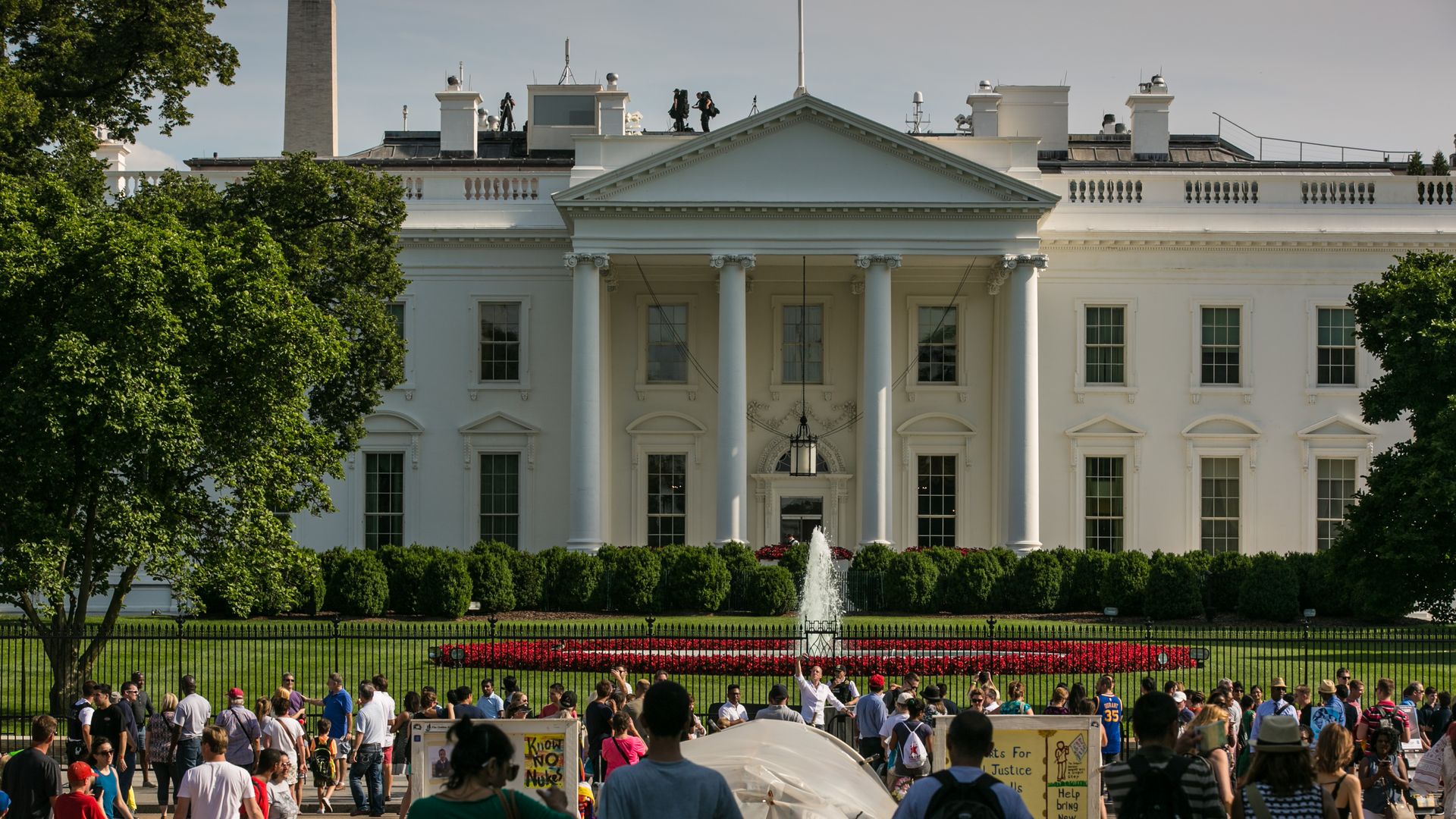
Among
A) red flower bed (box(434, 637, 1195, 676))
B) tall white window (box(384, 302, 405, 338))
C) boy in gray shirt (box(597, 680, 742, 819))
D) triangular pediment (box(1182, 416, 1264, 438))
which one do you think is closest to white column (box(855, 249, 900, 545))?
triangular pediment (box(1182, 416, 1264, 438))

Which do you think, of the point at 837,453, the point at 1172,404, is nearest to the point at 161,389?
the point at 837,453

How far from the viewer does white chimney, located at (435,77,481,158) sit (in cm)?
5172

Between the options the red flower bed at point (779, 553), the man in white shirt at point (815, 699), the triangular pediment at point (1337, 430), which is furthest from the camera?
the triangular pediment at point (1337, 430)

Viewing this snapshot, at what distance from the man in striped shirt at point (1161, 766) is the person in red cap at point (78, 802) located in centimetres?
707

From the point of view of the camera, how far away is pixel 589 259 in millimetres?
41531

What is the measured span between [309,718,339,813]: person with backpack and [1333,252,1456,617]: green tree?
21.7 m

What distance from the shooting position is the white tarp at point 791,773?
970cm

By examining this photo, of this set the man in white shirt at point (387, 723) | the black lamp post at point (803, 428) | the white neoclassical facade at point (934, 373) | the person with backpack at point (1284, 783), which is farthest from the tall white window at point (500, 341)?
the person with backpack at point (1284, 783)

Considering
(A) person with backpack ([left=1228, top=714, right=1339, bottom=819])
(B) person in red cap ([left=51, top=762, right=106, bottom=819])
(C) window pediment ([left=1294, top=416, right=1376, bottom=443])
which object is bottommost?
(B) person in red cap ([left=51, top=762, right=106, bottom=819])

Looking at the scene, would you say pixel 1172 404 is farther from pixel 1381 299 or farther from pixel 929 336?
pixel 1381 299

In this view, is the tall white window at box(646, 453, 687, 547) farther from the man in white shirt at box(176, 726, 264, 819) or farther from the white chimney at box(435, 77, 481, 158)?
the man in white shirt at box(176, 726, 264, 819)

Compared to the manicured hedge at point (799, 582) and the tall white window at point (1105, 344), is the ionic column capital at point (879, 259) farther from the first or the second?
the manicured hedge at point (799, 582)

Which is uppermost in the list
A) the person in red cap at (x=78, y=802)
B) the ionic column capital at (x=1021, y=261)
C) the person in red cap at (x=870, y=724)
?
the ionic column capital at (x=1021, y=261)

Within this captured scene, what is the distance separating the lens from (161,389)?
909 inches
